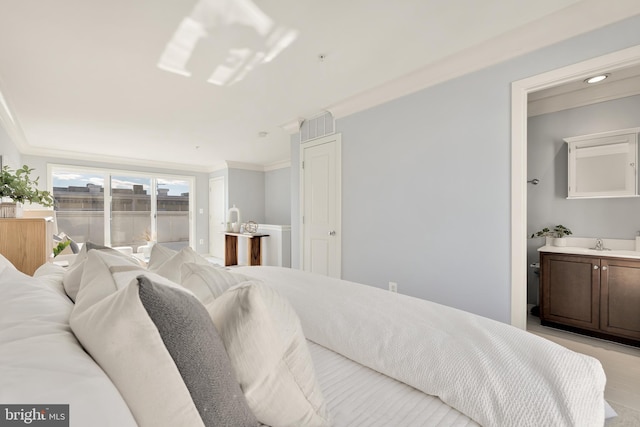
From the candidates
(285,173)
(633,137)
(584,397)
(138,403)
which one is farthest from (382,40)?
(285,173)

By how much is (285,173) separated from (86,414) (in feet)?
21.2

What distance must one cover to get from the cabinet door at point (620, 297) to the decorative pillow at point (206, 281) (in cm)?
321

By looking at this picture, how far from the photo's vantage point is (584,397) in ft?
2.45

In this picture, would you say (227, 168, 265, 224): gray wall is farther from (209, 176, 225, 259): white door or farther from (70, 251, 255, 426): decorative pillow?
(70, 251, 255, 426): decorative pillow

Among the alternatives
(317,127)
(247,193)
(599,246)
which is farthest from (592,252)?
(247,193)

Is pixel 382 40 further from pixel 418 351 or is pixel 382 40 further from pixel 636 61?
pixel 418 351

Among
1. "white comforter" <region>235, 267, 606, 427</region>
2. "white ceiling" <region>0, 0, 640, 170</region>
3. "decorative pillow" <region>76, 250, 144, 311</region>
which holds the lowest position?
"white comforter" <region>235, 267, 606, 427</region>

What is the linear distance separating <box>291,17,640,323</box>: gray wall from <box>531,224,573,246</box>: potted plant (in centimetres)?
135

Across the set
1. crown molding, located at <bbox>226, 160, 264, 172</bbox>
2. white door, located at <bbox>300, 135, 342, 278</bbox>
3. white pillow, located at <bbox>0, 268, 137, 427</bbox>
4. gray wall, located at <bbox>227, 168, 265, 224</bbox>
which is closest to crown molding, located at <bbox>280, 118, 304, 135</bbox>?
white door, located at <bbox>300, 135, 342, 278</bbox>

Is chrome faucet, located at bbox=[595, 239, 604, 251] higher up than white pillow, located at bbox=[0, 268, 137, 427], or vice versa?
white pillow, located at bbox=[0, 268, 137, 427]

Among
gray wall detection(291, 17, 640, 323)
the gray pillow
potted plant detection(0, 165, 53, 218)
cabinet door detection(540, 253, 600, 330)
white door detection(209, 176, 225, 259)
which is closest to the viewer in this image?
the gray pillow

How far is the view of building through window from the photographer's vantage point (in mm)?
5633

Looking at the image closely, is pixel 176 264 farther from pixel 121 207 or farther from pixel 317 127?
pixel 121 207

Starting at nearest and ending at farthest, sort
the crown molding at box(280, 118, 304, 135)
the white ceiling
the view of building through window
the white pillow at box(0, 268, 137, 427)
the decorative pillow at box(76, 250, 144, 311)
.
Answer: the white pillow at box(0, 268, 137, 427) < the decorative pillow at box(76, 250, 144, 311) < the white ceiling < the crown molding at box(280, 118, 304, 135) < the view of building through window
